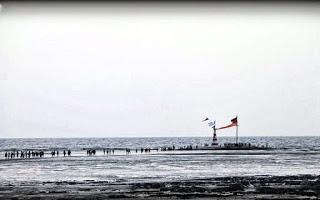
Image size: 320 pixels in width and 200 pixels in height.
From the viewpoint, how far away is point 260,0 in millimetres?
9859

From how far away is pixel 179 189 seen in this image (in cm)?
1652

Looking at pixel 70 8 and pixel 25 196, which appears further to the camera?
pixel 25 196

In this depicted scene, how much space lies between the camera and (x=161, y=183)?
18.2 m

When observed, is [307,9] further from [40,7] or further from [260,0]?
[40,7]

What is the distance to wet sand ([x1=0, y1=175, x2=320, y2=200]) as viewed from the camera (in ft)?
49.4

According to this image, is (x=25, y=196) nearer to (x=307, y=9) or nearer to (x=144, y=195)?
(x=144, y=195)

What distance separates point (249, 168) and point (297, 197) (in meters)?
10.7

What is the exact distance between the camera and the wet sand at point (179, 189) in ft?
49.4

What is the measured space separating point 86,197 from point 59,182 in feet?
14.8

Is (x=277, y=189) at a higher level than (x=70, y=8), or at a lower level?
lower

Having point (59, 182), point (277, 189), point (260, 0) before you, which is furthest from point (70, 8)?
point (59, 182)

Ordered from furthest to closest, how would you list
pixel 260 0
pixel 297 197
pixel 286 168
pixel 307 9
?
Result: 1. pixel 286 168
2. pixel 297 197
3. pixel 307 9
4. pixel 260 0

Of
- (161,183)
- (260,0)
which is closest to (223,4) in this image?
(260,0)

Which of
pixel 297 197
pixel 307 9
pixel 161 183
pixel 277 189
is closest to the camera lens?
pixel 307 9
